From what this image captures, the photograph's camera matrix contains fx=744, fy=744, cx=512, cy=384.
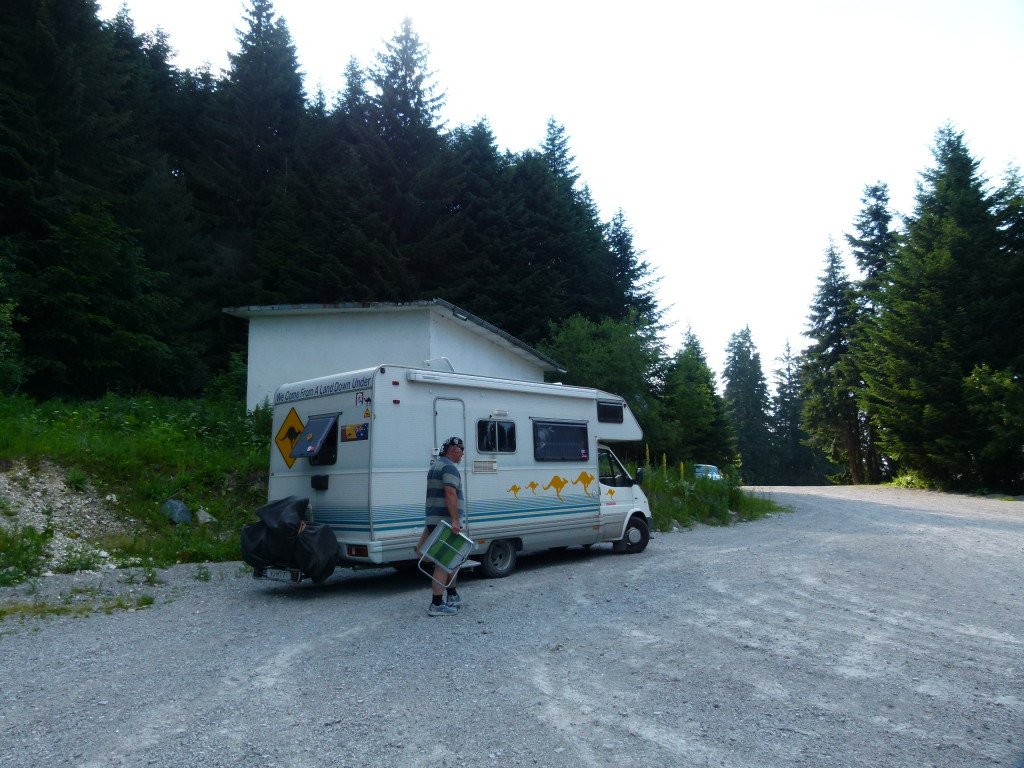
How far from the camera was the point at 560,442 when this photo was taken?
11906mm

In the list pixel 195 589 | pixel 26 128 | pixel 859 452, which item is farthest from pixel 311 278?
pixel 859 452

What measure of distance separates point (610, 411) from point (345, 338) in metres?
8.68

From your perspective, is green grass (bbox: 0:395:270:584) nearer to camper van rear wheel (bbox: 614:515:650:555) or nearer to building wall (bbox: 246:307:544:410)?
building wall (bbox: 246:307:544:410)

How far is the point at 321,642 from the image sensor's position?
6656 millimetres

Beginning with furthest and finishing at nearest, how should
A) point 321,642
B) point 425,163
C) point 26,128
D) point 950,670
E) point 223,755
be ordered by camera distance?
point 425,163, point 26,128, point 321,642, point 950,670, point 223,755

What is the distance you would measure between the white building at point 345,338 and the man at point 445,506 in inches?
403

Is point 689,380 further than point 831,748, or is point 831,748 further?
point 689,380

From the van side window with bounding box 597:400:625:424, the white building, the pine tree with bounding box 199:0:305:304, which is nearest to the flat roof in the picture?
the white building

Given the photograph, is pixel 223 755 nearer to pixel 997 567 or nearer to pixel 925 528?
pixel 997 567

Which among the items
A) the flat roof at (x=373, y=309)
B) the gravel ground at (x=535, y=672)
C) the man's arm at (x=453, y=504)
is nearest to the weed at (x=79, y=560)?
the gravel ground at (x=535, y=672)

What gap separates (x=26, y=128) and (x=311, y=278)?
10.5 m

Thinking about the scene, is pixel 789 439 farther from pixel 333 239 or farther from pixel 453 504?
pixel 453 504

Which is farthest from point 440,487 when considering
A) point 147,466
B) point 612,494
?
point 147,466

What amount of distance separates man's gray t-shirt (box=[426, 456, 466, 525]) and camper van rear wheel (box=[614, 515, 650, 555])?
19.0 ft
